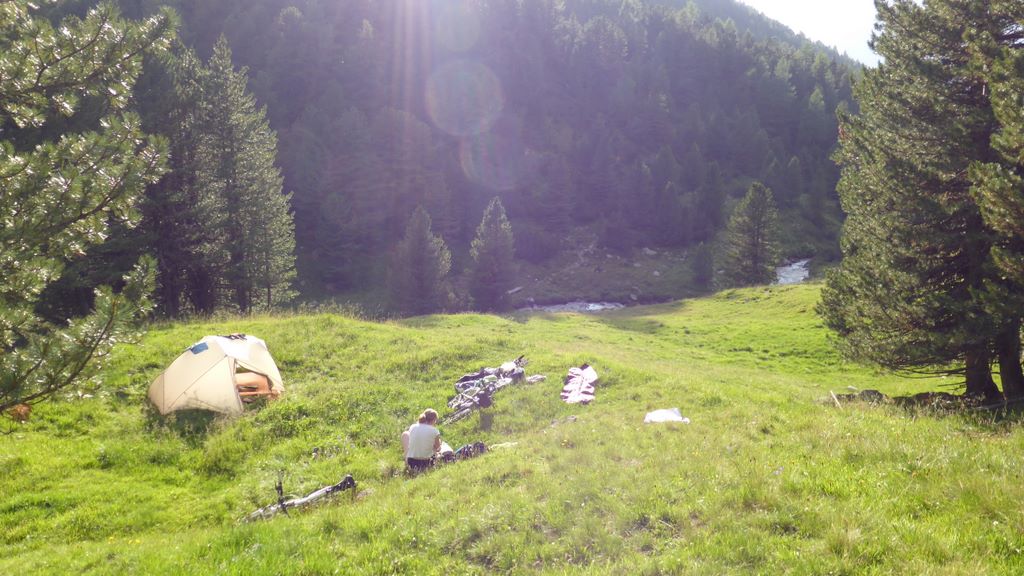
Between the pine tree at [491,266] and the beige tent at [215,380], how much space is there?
41784 millimetres

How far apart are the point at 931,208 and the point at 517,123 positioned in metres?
103

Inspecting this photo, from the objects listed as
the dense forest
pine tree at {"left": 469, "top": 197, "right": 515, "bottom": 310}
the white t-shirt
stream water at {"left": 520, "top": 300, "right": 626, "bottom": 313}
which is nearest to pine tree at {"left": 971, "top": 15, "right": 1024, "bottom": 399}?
the white t-shirt

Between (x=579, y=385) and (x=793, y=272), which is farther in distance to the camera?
(x=793, y=272)

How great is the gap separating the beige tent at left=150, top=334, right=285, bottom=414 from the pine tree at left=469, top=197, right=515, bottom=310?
41784 millimetres

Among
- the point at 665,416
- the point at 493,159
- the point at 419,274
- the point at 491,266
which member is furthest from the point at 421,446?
the point at 493,159

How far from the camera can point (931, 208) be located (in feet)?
45.1

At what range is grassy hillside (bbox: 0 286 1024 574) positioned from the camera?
5.84 meters

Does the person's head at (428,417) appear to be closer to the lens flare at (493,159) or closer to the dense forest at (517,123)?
the dense forest at (517,123)

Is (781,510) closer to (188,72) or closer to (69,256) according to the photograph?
(69,256)

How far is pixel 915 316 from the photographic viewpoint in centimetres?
1398

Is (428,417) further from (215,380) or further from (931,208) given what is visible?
(931,208)

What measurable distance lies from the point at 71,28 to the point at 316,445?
9506mm

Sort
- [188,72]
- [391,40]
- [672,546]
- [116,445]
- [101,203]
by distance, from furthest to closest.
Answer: [391,40]
[188,72]
[116,445]
[101,203]
[672,546]

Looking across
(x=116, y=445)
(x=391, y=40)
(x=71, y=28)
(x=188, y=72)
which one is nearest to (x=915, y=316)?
(x=71, y=28)
